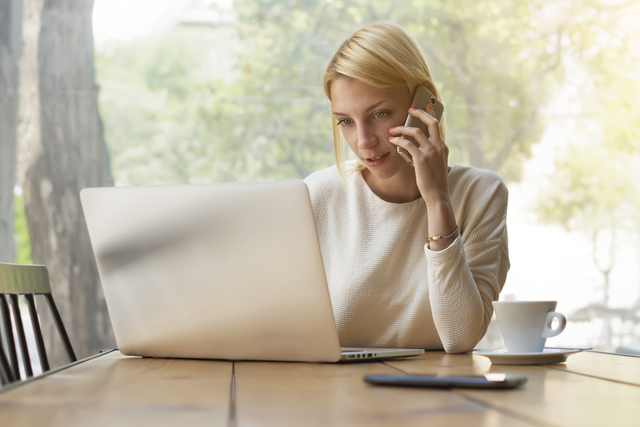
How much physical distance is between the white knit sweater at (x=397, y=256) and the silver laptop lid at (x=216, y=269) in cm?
50

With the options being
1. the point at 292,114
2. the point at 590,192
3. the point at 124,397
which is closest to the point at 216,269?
the point at 124,397

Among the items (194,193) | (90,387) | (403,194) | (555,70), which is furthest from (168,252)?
(555,70)

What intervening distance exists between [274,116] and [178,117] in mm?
512

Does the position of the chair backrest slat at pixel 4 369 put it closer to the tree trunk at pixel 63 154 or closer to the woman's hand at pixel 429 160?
the woman's hand at pixel 429 160

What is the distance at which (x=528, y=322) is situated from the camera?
820 mm

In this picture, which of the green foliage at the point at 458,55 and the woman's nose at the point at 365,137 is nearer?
the woman's nose at the point at 365,137

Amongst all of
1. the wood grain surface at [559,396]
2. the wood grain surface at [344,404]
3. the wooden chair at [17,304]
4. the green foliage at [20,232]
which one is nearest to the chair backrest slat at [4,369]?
the wooden chair at [17,304]

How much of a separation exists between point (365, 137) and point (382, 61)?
0.59 ft

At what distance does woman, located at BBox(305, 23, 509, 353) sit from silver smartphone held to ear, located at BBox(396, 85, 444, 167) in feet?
0.06

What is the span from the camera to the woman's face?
1248 millimetres

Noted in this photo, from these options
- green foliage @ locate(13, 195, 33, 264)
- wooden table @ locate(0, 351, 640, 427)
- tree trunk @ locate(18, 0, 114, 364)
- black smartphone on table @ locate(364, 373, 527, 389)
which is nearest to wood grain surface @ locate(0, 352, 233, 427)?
wooden table @ locate(0, 351, 640, 427)

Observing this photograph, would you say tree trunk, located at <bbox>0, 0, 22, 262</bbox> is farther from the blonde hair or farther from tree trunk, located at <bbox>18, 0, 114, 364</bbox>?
the blonde hair

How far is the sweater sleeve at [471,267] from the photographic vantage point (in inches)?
39.8

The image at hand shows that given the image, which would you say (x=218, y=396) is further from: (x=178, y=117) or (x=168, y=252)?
(x=178, y=117)
